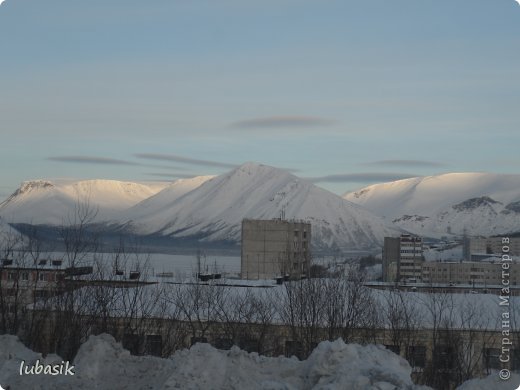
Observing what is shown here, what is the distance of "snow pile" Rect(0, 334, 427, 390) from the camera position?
7645mm

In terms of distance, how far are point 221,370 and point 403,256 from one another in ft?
285

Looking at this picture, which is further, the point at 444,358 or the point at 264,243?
the point at 264,243

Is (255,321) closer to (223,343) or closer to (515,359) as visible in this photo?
(223,343)

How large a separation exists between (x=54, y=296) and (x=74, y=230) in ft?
6.23

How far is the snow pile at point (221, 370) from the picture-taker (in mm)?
7645

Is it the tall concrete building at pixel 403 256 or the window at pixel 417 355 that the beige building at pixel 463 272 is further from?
the window at pixel 417 355

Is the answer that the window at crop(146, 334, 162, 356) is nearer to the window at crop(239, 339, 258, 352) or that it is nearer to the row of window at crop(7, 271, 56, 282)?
the window at crop(239, 339, 258, 352)

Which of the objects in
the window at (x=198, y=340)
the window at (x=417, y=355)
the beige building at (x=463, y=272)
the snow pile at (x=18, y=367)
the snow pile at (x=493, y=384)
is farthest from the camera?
the beige building at (x=463, y=272)

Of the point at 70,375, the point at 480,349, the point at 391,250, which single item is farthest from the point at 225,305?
the point at 391,250

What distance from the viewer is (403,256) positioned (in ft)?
305

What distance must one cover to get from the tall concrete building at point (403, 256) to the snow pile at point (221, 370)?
74.0 meters

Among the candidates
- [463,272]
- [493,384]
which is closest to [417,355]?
[493,384]

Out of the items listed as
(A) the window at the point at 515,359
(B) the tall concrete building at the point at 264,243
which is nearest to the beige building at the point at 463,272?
(B) the tall concrete building at the point at 264,243

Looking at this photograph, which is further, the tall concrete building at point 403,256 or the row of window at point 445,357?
the tall concrete building at point 403,256
